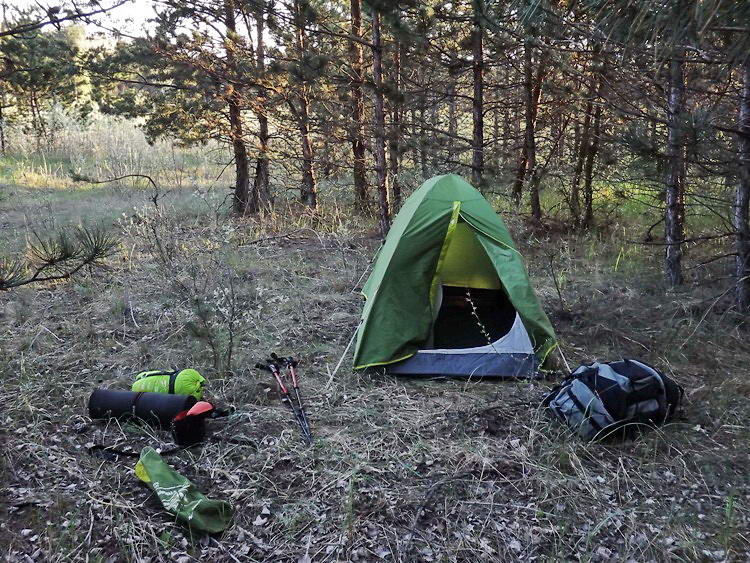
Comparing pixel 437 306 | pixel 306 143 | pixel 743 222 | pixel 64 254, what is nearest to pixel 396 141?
pixel 306 143

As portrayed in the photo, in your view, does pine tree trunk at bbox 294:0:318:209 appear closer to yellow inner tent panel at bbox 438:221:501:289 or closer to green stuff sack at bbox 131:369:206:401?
yellow inner tent panel at bbox 438:221:501:289

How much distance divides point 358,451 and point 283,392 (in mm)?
750

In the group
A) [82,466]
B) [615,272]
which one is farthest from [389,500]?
[615,272]

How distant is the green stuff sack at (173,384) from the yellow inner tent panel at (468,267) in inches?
102

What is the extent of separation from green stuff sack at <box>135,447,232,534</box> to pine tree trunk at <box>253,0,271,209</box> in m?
6.28

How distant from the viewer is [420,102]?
785cm

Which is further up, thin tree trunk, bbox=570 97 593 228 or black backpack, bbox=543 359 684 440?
thin tree trunk, bbox=570 97 593 228

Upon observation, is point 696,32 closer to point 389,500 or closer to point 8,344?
point 389,500

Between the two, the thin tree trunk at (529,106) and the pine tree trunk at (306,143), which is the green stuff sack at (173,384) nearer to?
the pine tree trunk at (306,143)

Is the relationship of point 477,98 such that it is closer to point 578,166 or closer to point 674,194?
point 578,166

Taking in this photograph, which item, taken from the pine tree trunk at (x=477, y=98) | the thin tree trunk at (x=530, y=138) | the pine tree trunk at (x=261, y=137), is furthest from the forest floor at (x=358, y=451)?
the pine tree trunk at (x=261, y=137)

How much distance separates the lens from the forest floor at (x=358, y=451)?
8.44ft

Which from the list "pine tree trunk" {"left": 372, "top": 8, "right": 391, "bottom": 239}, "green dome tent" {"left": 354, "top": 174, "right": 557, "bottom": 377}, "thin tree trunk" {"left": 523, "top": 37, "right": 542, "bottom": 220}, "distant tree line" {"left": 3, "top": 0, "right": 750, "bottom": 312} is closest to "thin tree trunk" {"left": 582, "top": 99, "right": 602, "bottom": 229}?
"distant tree line" {"left": 3, "top": 0, "right": 750, "bottom": 312}

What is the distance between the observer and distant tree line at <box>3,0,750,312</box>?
570 cm
